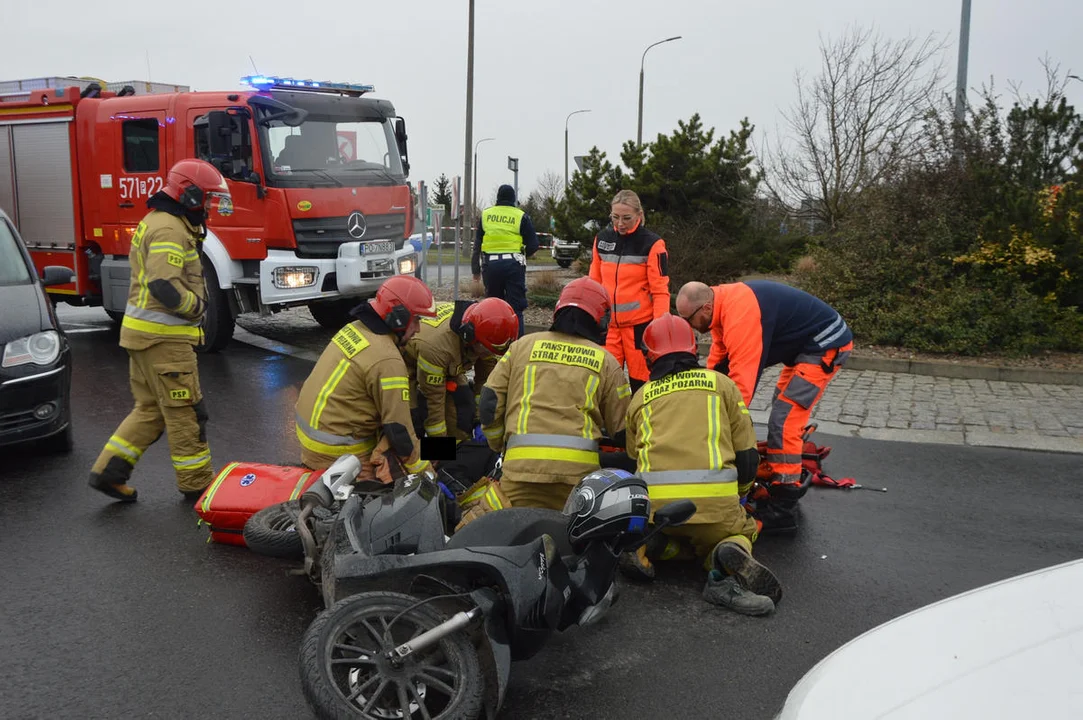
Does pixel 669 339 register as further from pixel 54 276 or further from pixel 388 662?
pixel 54 276

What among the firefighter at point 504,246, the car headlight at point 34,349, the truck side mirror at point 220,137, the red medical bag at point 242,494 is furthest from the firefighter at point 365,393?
the truck side mirror at point 220,137

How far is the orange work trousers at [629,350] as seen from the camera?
7.55 m

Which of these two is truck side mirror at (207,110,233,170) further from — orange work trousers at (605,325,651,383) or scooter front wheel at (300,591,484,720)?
scooter front wheel at (300,591,484,720)

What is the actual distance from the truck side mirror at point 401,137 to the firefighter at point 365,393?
7.42m

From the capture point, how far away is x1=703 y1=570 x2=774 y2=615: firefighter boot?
167 inches

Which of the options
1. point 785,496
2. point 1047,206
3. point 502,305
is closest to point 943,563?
point 785,496

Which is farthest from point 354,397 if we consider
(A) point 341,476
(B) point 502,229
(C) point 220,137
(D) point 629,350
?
(C) point 220,137

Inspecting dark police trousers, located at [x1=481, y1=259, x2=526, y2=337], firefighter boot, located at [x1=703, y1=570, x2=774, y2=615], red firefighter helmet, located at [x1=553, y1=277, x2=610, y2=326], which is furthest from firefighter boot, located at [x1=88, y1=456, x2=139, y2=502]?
dark police trousers, located at [x1=481, y1=259, x2=526, y2=337]

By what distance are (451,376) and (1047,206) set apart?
8.65 m

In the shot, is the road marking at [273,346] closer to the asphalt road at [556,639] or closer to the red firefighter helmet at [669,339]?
the asphalt road at [556,639]

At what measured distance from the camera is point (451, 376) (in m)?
5.78

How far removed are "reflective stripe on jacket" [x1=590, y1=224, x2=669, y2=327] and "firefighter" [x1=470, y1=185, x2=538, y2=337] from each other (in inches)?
119

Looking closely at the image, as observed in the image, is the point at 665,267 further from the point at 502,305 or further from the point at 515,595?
the point at 515,595

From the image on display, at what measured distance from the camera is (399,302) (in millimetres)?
4832
